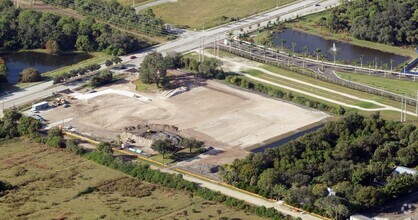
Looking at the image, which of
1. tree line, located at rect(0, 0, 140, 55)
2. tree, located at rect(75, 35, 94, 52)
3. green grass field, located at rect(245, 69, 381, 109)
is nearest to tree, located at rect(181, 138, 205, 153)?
green grass field, located at rect(245, 69, 381, 109)

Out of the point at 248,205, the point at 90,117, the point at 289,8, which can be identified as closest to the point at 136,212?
the point at 248,205

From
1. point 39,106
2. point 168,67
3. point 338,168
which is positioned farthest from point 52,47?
point 338,168

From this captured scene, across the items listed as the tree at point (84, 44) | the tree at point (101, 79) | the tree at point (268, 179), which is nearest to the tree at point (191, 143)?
the tree at point (268, 179)

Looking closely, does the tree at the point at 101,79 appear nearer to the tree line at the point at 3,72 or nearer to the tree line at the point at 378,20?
the tree line at the point at 3,72

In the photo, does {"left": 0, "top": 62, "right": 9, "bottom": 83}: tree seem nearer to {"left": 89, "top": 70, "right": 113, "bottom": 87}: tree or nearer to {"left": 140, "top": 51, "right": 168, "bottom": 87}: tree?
{"left": 89, "top": 70, "right": 113, "bottom": 87}: tree

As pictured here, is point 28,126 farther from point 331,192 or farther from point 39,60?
point 331,192

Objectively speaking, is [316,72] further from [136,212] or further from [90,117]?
[136,212]
